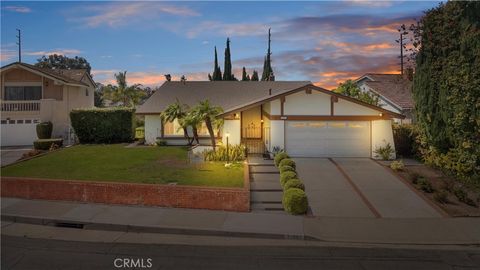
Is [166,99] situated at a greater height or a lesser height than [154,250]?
greater

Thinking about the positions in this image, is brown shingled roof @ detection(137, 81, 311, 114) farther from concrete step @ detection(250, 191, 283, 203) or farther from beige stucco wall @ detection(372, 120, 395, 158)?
concrete step @ detection(250, 191, 283, 203)

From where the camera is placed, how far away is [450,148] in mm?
20375

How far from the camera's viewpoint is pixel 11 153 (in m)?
29.8

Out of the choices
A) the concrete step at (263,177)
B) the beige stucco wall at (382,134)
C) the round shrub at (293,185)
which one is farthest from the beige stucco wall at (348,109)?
the round shrub at (293,185)

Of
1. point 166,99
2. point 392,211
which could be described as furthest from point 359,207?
point 166,99

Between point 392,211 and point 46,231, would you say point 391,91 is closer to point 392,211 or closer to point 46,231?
point 392,211

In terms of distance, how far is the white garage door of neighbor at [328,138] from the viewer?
24.5m

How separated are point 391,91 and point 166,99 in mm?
18794

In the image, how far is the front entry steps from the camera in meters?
A: 15.7

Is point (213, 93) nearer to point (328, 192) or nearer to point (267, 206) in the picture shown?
point (328, 192)

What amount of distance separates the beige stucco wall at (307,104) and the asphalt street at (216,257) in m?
13.7

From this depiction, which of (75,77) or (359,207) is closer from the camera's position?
(359,207)

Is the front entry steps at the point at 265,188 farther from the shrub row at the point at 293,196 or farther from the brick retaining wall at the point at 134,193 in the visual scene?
the brick retaining wall at the point at 134,193

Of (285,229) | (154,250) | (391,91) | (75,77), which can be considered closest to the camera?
(154,250)
